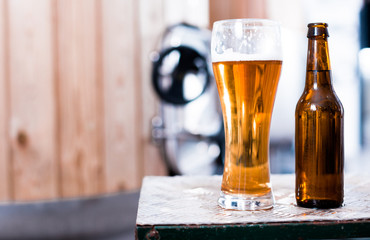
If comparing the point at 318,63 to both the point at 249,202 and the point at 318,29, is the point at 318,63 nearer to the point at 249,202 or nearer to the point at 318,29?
the point at 318,29

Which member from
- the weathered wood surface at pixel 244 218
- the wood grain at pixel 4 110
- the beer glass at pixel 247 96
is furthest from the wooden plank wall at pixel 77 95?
the beer glass at pixel 247 96

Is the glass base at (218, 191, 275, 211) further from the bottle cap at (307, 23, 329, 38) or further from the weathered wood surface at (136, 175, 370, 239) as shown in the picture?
the bottle cap at (307, 23, 329, 38)

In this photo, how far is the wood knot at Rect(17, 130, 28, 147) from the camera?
2.09m

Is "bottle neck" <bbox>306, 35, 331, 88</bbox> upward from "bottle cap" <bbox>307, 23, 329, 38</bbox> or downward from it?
downward

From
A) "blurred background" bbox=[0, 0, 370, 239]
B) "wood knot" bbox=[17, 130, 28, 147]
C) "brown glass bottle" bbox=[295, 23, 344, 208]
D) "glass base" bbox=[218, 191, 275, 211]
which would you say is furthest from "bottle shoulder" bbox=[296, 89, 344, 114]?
"wood knot" bbox=[17, 130, 28, 147]

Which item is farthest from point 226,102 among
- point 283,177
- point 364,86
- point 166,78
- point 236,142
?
point 364,86

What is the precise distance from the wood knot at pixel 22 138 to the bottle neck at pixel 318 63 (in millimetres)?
1574

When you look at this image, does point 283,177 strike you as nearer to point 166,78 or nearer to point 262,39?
point 262,39

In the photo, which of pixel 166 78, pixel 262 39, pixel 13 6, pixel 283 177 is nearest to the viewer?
pixel 262 39

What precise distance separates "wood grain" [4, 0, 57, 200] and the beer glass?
148 cm

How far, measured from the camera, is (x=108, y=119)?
221 centimetres

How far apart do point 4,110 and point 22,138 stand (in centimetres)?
13

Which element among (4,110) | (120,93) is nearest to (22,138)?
(4,110)

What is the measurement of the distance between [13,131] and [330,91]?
63.4 inches
